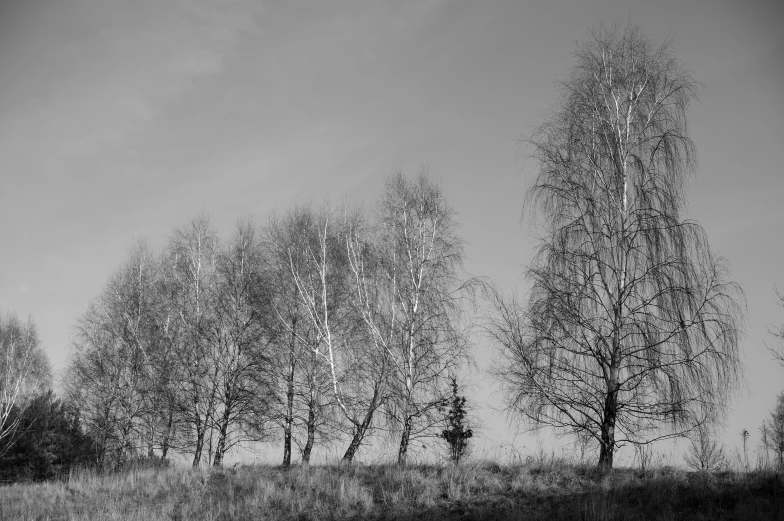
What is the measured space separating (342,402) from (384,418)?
52.5 inches

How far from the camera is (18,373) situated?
33.2 m

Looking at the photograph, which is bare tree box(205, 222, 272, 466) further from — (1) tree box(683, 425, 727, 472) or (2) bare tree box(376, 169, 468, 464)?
(1) tree box(683, 425, 727, 472)

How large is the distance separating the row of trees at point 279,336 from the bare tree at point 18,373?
520cm

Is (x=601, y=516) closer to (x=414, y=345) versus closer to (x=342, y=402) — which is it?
(x=414, y=345)

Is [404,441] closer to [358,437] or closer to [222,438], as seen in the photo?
[358,437]

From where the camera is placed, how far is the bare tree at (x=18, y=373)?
99.9 feet

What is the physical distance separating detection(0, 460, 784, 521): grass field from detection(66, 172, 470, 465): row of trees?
297 centimetres

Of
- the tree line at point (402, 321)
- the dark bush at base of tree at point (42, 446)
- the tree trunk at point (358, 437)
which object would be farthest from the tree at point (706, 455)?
the dark bush at base of tree at point (42, 446)

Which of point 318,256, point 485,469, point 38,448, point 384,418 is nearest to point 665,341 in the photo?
point 485,469

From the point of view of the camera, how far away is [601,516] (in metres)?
9.88

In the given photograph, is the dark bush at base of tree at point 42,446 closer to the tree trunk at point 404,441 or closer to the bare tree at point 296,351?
the bare tree at point 296,351

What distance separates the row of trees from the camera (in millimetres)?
17219

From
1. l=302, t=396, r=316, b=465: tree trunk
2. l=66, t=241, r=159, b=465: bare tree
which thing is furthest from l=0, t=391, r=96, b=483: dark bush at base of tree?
l=302, t=396, r=316, b=465: tree trunk

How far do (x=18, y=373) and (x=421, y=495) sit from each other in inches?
1179
